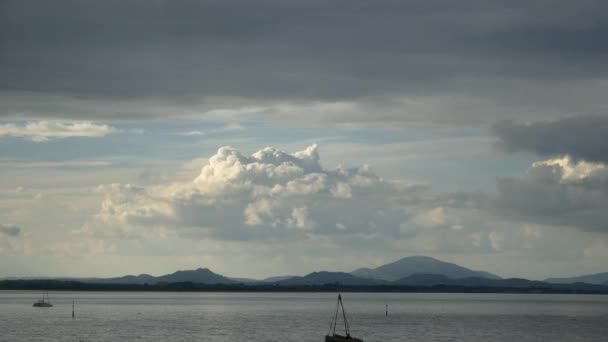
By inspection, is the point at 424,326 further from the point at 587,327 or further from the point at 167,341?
the point at 167,341

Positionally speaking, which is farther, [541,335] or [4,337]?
[541,335]

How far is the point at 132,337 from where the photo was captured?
13462 cm

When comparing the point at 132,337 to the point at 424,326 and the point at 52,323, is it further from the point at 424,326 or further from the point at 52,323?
the point at 424,326

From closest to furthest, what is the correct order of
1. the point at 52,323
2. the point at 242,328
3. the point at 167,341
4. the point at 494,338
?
the point at 167,341
the point at 494,338
the point at 242,328
the point at 52,323

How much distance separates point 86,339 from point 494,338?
7082 centimetres

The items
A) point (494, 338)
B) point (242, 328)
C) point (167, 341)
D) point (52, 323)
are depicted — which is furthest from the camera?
point (52, 323)

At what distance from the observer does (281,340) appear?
428 ft

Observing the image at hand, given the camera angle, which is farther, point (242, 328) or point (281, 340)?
point (242, 328)

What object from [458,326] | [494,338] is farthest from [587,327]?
[494,338]

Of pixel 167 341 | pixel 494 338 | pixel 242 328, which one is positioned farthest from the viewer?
Result: pixel 242 328

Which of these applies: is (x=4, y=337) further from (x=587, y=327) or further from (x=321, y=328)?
(x=587, y=327)

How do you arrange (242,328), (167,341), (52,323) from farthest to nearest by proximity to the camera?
(52,323)
(242,328)
(167,341)

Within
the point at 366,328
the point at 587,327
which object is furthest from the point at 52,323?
the point at 587,327

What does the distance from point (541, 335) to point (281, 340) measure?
52.8 metres
